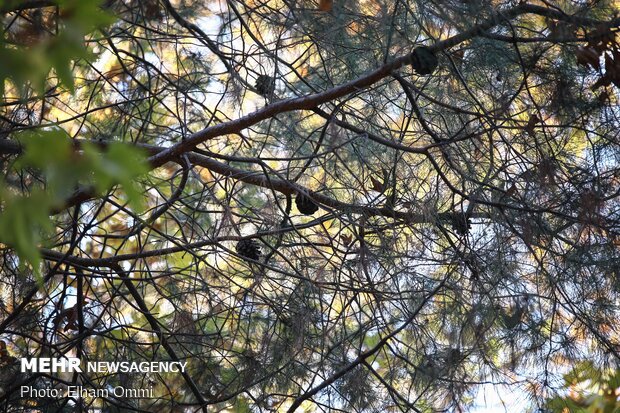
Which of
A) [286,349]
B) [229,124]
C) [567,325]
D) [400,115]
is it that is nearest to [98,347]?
[286,349]

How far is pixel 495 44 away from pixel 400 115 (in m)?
0.78

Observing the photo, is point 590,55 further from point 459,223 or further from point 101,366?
point 101,366

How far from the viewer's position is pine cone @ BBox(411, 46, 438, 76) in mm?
2023

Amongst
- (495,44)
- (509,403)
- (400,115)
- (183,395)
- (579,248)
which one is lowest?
(509,403)

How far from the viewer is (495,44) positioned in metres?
2.78

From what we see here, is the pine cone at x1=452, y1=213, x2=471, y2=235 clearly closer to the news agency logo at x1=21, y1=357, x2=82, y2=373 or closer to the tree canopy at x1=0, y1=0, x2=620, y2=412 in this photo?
the tree canopy at x1=0, y1=0, x2=620, y2=412

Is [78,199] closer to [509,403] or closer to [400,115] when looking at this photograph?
[400,115]

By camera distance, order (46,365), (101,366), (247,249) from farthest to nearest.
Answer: (101,366) < (46,365) < (247,249)

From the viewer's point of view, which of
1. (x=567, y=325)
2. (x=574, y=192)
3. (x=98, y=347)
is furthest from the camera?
(x=98, y=347)

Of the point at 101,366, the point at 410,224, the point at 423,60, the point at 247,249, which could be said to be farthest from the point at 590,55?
the point at 101,366

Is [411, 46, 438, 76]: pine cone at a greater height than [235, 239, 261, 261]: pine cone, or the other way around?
[235, 239, 261, 261]: pine cone

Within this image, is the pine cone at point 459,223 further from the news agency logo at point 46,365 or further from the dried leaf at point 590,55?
the news agency logo at point 46,365

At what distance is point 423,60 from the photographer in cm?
202

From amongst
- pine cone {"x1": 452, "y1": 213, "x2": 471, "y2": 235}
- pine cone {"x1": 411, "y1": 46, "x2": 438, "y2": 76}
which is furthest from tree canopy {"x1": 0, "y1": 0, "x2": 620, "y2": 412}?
pine cone {"x1": 411, "y1": 46, "x2": 438, "y2": 76}
